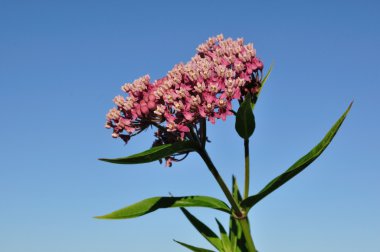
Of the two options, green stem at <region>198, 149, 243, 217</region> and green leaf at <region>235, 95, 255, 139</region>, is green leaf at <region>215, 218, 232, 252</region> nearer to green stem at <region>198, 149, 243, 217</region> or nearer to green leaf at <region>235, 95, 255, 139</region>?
green stem at <region>198, 149, 243, 217</region>

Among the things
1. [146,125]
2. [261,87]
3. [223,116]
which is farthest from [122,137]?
[261,87]

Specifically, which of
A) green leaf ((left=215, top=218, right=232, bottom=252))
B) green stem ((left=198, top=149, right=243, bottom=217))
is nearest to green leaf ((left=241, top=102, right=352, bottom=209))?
green stem ((left=198, top=149, right=243, bottom=217))

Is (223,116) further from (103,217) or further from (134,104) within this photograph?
(103,217)

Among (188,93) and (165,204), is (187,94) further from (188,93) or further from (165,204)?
(165,204)

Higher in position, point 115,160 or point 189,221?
point 115,160

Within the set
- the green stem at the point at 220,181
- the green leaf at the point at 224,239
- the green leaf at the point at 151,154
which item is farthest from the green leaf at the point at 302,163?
the green leaf at the point at 224,239

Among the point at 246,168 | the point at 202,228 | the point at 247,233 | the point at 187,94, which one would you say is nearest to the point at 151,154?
the point at 187,94

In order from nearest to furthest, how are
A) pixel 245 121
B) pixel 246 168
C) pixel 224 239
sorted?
pixel 245 121
pixel 246 168
pixel 224 239
